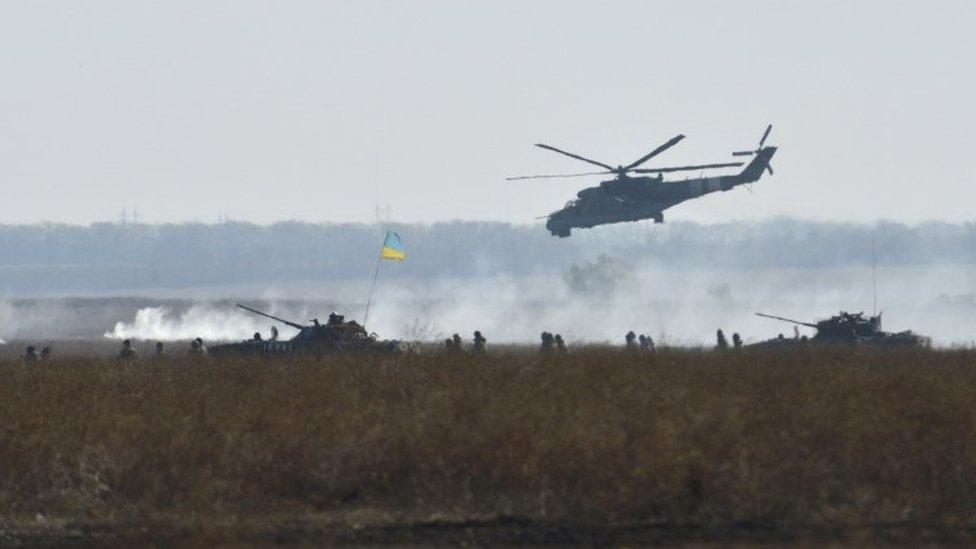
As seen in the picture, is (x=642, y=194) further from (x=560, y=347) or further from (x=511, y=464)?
(x=511, y=464)

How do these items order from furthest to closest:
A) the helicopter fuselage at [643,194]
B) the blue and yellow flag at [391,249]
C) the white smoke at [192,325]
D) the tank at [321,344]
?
the white smoke at [192,325]
the helicopter fuselage at [643,194]
the blue and yellow flag at [391,249]
the tank at [321,344]

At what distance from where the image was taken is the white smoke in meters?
78.8

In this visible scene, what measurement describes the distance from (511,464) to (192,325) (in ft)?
217

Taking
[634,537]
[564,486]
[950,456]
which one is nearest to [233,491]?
[564,486]

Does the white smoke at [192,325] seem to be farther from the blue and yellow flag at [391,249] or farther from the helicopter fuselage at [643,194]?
the blue and yellow flag at [391,249]

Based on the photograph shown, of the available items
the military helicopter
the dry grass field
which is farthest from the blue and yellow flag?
the dry grass field

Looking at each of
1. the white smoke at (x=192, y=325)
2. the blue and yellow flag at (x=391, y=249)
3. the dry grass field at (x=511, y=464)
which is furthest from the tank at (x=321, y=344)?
the white smoke at (x=192, y=325)

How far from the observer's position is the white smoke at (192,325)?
3100 inches

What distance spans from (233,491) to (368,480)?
1.28 metres

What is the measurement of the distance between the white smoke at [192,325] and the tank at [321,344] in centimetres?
3536

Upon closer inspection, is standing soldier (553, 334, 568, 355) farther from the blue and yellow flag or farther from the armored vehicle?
the blue and yellow flag

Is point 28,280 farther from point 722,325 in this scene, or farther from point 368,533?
point 368,533

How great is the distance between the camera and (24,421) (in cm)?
2056

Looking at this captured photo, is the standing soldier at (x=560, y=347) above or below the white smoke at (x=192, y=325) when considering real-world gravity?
above
